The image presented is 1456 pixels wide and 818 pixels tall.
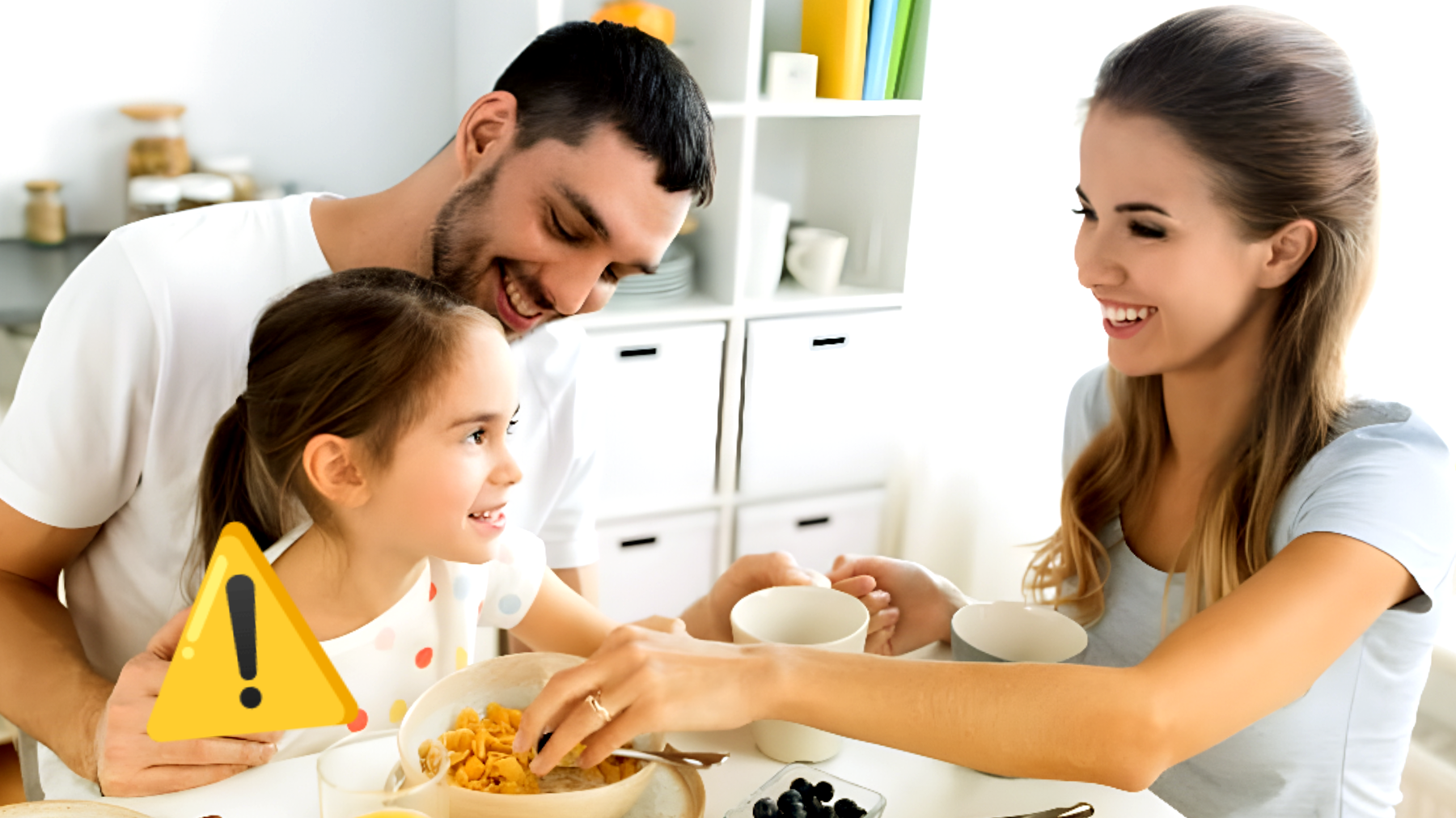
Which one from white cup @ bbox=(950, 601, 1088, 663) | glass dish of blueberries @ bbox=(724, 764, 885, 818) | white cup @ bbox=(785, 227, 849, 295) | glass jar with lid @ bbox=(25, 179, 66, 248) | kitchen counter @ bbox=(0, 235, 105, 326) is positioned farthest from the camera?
white cup @ bbox=(785, 227, 849, 295)

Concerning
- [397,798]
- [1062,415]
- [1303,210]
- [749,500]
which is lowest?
[749,500]

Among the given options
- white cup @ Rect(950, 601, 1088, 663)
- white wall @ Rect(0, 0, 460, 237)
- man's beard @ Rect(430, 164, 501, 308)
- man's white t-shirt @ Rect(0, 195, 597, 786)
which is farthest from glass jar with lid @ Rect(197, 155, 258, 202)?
white cup @ Rect(950, 601, 1088, 663)

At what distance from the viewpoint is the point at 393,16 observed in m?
2.54

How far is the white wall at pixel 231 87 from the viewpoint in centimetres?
233

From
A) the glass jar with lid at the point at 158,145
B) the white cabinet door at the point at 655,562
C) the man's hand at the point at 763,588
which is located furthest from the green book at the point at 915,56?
the man's hand at the point at 763,588

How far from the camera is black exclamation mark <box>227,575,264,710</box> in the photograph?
0.74 meters

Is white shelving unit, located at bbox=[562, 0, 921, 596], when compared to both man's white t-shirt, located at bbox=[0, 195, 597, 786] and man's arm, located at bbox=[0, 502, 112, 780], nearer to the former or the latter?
man's white t-shirt, located at bbox=[0, 195, 597, 786]

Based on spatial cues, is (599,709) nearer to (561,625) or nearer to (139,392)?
(561,625)

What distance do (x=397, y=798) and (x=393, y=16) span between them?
7.11 feet

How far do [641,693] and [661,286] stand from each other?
172 cm

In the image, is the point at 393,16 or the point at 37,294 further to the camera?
the point at 393,16

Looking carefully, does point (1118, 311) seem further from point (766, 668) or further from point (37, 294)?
point (37, 294)

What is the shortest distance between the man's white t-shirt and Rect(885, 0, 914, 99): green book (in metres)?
1.63

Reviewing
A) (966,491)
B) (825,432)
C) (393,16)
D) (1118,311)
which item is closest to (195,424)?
(1118,311)
